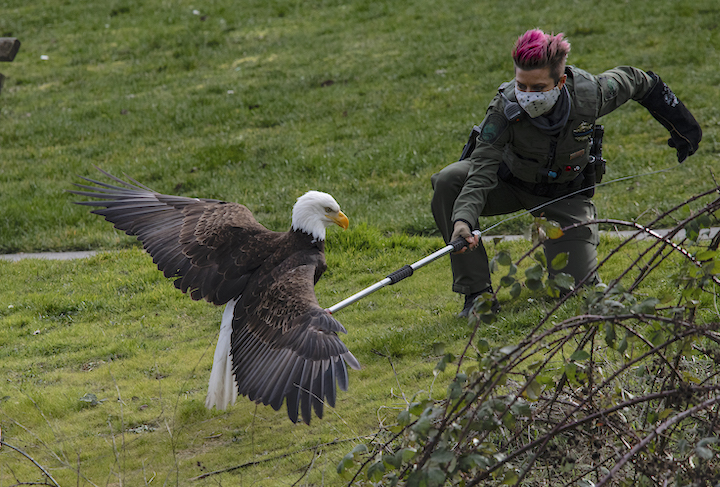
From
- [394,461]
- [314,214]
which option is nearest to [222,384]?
A: [314,214]

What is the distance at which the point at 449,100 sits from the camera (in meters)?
11.4

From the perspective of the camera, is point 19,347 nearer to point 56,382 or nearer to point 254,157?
point 56,382

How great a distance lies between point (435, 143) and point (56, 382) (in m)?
6.26

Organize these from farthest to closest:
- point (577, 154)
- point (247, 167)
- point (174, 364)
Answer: point (247, 167)
point (174, 364)
point (577, 154)

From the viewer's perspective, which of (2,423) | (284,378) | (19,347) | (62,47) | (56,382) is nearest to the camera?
(284,378)

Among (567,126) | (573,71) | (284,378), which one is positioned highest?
(573,71)

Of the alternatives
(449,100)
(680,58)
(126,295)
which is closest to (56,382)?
(126,295)

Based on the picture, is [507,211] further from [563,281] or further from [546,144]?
[563,281]

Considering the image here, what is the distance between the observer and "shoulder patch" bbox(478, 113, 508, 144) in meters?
4.68

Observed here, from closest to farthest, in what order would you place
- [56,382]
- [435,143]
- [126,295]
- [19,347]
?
1. [56,382]
2. [19,347]
3. [126,295]
4. [435,143]

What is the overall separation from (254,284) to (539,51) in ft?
7.80

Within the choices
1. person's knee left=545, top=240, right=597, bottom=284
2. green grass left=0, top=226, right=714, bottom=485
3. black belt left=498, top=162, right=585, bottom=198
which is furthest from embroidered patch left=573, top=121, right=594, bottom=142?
green grass left=0, top=226, right=714, bottom=485

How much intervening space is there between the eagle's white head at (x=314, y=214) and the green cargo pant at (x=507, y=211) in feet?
2.99

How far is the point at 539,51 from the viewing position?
4254 mm
